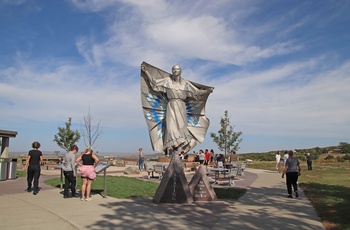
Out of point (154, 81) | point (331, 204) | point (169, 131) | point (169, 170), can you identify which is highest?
point (154, 81)

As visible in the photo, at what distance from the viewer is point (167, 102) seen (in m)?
21.5

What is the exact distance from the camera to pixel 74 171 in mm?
9977

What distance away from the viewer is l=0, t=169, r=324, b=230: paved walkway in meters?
6.48

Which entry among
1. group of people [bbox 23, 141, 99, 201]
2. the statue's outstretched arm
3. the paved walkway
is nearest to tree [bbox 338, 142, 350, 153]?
the statue's outstretched arm

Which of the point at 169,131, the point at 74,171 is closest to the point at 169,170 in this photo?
the point at 74,171

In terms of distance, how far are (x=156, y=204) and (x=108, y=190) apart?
3147mm

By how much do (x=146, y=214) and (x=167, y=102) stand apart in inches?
565

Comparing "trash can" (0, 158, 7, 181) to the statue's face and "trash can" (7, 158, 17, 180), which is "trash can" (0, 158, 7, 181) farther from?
the statue's face

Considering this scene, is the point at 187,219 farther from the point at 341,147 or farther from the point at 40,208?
the point at 341,147

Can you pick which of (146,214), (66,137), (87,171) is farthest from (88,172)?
(66,137)

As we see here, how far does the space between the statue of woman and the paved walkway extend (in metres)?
11.3

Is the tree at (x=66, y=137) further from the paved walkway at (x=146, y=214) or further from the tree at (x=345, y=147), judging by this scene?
the tree at (x=345, y=147)

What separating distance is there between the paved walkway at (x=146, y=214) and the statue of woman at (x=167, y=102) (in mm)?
11303

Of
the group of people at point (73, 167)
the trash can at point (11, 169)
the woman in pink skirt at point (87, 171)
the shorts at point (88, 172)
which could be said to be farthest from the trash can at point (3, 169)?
the shorts at point (88, 172)
